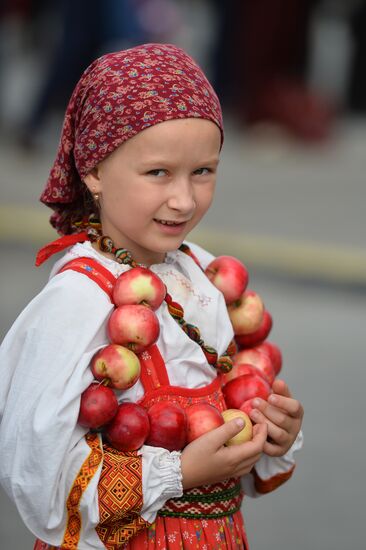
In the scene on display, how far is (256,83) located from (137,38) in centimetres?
187

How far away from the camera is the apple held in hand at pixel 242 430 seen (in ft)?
8.55

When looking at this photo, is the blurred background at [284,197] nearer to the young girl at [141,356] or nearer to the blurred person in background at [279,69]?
the blurred person in background at [279,69]

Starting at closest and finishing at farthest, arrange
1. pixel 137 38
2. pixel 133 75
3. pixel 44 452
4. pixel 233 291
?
pixel 44 452, pixel 133 75, pixel 233 291, pixel 137 38

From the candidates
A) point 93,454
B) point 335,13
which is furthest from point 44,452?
point 335,13

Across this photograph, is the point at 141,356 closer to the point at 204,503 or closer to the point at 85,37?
the point at 204,503

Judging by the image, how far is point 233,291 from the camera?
2914mm

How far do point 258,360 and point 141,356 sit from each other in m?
0.46

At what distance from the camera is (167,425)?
8.25 feet

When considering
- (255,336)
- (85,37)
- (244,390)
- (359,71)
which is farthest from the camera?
(359,71)

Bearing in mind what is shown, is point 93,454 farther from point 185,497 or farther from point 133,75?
point 133,75

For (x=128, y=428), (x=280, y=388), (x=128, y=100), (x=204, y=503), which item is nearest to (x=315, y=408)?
(x=280, y=388)

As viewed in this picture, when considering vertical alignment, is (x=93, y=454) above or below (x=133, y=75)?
below

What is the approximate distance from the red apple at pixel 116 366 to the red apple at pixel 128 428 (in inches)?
2.2

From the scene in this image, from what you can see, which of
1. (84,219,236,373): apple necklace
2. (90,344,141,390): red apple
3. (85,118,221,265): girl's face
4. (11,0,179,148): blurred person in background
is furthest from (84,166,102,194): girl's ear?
(11,0,179,148): blurred person in background
